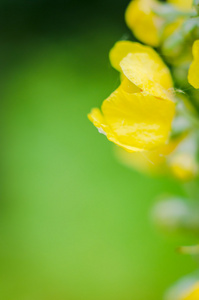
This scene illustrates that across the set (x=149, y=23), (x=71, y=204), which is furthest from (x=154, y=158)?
(x=71, y=204)

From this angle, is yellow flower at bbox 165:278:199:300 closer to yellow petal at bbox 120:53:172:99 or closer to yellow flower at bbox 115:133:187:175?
yellow flower at bbox 115:133:187:175

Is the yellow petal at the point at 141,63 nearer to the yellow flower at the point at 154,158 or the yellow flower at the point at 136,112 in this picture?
the yellow flower at the point at 136,112

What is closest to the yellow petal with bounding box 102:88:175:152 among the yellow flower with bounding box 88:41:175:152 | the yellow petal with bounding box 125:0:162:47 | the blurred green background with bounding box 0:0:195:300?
the yellow flower with bounding box 88:41:175:152

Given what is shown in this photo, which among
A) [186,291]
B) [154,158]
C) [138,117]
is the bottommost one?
[186,291]

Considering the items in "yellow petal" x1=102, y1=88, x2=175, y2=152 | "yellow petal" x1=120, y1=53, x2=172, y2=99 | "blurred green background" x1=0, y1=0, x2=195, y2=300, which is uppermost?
"yellow petal" x1=120, y1=53, x2=172, y2=99

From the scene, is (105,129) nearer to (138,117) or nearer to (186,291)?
(138,117)

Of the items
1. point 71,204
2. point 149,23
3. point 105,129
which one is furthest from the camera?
point 71,204

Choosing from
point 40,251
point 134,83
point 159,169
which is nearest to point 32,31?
point 40,251

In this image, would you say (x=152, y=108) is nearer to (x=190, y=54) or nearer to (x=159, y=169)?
(x=190, y=54)
